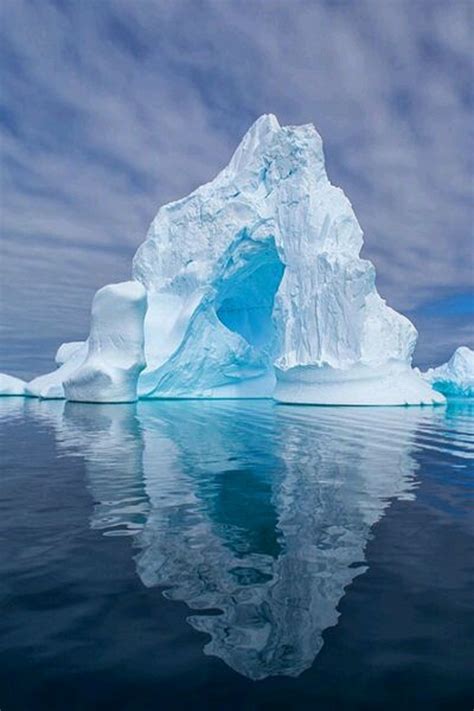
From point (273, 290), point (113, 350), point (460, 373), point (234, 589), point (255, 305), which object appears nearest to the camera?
point (234, 589)

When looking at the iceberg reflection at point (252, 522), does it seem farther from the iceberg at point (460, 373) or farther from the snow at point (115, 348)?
the iceberg at point (460, 373)

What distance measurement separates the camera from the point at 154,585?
3074mm

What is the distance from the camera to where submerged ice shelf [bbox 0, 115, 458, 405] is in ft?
75.0

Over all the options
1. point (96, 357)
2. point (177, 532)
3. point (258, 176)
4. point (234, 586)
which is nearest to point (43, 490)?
point (177, 532)

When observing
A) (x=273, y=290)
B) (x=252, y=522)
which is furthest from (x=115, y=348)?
(x=252, y=522)

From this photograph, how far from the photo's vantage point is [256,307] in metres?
33.2

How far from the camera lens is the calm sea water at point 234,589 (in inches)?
83.1

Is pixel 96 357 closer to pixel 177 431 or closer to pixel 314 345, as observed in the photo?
pixel 314 345

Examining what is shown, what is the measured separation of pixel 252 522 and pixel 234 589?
143 centimetres

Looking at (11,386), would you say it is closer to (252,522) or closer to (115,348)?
(115,348)

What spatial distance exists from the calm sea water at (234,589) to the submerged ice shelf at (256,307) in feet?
53.9

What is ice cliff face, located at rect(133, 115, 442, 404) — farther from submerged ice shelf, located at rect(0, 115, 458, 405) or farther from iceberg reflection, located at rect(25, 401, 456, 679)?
iceberg reflection, located at rect(25, 401, 456, 679)

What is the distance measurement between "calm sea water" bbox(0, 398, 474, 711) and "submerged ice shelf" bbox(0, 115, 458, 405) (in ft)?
53.9

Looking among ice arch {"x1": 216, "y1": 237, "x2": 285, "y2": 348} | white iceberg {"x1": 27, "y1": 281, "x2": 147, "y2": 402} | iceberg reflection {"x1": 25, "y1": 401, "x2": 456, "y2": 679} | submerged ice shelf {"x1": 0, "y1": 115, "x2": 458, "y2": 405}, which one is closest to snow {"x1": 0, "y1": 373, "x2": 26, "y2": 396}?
submerged ice shelf {"x1": 0, "y1": 115, "x2": 458, "y2": 405}
